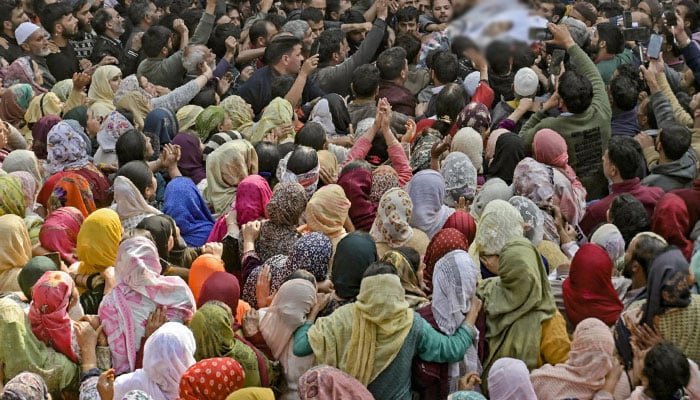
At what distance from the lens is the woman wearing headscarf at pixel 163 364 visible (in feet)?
18.4

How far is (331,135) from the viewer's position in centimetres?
866

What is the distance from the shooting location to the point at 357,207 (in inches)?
285

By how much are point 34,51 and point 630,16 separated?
503 centimetres

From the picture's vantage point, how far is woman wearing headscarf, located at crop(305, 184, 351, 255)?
22.1 ft

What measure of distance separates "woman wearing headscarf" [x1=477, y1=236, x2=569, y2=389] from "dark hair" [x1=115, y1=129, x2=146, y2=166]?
9.79 feet

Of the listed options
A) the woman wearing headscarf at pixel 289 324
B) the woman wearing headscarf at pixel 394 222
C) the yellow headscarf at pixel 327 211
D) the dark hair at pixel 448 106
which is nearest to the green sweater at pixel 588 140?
the dark hair at pixel 448 106

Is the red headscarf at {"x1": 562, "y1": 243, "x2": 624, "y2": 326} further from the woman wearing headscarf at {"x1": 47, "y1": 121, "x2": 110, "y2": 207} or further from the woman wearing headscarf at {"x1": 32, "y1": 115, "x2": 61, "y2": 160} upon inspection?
the woman wearing headscarf at {"x1": 32, "y1": 115, "x2": 61, "y2": 160}

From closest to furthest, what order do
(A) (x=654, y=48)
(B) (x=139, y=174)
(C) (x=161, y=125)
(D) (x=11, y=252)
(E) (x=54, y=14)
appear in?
(D) (x=11, y=252) < (B) (x=139, y=174) < (A) (x=654, y=48) < (C) (x=161, y=125) < (E) (x=54, y=14)

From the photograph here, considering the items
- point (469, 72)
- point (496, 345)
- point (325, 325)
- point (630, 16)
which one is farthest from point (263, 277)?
point (630, 16)

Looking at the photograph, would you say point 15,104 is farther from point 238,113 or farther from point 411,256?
point 411,256

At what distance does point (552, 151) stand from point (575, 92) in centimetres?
63

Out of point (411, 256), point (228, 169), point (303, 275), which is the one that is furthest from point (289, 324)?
point (228, 169)

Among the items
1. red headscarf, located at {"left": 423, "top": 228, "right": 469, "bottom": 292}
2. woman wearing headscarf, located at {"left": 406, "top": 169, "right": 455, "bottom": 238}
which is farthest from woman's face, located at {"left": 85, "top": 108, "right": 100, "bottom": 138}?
red headscarf, located at {"left": 423, "top": 228, "right": 469, "bottom": 292}

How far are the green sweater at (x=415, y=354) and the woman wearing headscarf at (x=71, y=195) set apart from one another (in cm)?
281
